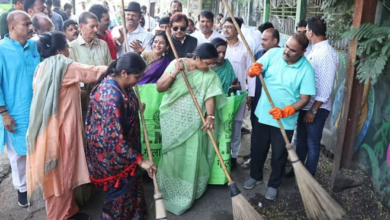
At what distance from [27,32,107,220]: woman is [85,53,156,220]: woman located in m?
0.21

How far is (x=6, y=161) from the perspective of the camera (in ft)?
15.0

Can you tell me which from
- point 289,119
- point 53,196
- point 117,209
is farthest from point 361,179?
point 53,196

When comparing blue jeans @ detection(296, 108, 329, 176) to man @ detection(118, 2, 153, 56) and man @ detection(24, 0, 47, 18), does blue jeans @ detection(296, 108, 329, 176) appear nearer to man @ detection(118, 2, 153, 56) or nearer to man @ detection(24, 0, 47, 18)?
man @ detection(118, 2, 153, 56)

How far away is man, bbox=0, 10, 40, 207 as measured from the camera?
3041mm

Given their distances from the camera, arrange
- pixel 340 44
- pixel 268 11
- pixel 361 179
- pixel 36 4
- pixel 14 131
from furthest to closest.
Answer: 1. pixel 268 11
2. pixel 36 4
3. pixel 340 44
4. pixel 361 179
5. pixel 14 131

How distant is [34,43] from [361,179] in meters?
3.88

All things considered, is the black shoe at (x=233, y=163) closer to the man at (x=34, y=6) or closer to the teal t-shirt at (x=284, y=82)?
the teal t-shirt at (x=284, y=82)

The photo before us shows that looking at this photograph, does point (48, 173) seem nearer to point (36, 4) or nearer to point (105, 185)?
point (105, 185)

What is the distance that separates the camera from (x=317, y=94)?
357cm

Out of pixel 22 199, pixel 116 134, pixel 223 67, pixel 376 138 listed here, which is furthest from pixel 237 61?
pixel 22 199

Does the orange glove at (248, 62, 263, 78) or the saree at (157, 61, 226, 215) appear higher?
the orange glove at (248, 62, 263, 78)

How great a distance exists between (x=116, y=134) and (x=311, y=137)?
239cm

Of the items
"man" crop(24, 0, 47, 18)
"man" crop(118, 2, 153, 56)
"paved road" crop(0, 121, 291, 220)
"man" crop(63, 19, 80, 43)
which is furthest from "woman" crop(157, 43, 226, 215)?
Answer: "man" crop(24, 0, 47, 18)

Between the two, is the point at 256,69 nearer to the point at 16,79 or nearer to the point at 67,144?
the point at 67,144
